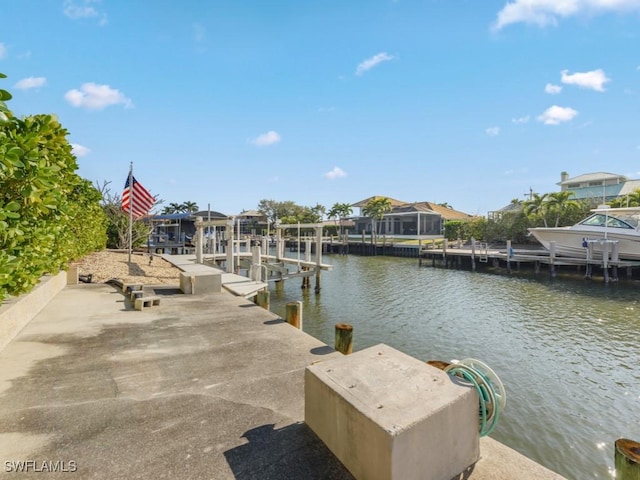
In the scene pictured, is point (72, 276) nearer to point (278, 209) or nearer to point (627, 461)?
point (627, 461)

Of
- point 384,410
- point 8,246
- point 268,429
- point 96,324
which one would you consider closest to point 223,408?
point 268,429

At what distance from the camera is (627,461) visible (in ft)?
7.16

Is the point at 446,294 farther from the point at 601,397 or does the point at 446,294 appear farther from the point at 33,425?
the point at 33,425

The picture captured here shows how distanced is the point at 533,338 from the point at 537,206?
29333mm

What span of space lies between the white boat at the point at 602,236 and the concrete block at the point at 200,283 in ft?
72.5

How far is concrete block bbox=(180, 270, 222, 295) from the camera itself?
883 centimetres

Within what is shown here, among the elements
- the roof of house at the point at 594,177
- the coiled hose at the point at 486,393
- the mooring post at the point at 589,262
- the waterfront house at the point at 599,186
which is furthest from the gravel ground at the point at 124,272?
the roof of house at the point at 594,177

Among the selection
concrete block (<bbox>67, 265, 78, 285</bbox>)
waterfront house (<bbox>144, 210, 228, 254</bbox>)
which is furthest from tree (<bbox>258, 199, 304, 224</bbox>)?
concrete block (<bbox>67, 265, 78, 285</bbox>)

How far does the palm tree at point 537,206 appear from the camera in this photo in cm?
3347

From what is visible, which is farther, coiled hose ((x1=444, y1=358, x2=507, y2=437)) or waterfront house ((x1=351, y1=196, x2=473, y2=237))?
waterfront house ((x1=351, y1=196, x2=473, y2=237))

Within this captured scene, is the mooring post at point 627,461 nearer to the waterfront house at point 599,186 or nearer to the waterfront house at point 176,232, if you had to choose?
the waterfront house at point 176,232

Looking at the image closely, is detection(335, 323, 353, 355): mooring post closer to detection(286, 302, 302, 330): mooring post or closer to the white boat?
detection(286, 302, 302, 330): mooring post

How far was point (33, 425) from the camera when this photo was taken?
3.06 metres

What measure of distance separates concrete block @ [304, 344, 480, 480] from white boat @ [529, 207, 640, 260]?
2327 centimetres
